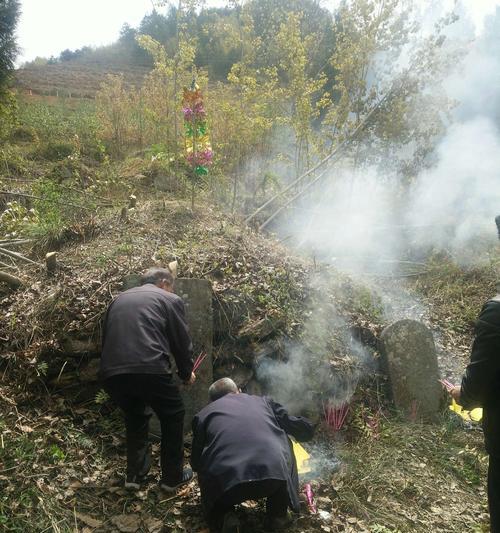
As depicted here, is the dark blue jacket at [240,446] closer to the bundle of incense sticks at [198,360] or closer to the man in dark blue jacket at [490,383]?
the bundle of incense sticks at [198,360]

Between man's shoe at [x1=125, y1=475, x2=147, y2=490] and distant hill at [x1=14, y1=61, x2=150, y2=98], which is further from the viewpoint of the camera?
distant hill at [x1=14, y1=61, x2=150, y2=98]

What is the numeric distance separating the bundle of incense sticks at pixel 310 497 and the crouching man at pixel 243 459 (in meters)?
0.38

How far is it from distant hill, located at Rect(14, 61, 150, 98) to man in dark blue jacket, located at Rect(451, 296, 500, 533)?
18.1 m

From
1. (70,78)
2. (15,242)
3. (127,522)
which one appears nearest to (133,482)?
(127,522)

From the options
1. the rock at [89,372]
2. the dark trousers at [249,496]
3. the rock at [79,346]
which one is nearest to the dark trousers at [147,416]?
the dark trousers at [249,496]

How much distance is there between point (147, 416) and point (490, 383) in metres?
2.56

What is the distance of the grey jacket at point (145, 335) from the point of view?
306 cm

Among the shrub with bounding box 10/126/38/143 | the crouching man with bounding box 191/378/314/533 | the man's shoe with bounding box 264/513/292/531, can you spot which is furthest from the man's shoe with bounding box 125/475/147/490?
the shrub with bounding box 10/126/38/143

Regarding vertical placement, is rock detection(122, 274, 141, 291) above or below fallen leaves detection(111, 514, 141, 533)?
above

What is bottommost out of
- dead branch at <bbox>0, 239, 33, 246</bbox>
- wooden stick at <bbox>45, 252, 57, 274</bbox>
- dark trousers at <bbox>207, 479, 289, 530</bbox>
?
dark trousers at <bbox>207, 479, 289, 530</bbox>

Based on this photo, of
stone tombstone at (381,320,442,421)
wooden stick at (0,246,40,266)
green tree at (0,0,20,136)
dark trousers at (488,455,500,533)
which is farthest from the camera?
green tree at (0,0,20,136)

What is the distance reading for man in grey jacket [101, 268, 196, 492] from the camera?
10.1ft

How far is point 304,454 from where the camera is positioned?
12.4 feet

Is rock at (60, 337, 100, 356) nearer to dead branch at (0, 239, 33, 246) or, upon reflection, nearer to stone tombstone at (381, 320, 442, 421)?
dead branch at (0, 239, 33, 246)
